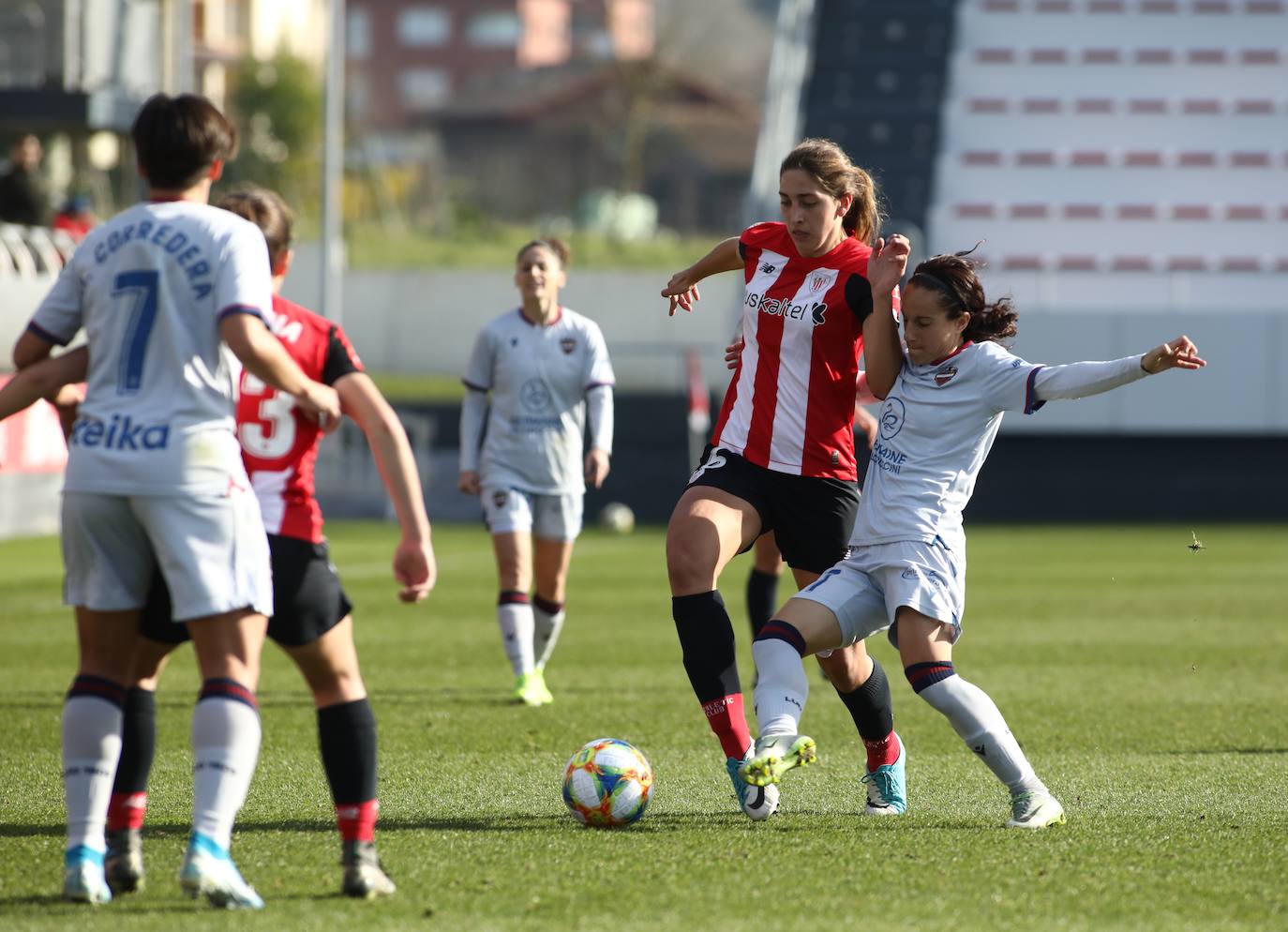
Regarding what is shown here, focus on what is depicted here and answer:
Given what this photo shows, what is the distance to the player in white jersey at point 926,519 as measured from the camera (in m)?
5.18

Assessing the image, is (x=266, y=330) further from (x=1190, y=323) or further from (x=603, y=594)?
(x=1190, y=323)

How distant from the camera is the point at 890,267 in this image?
209 inches

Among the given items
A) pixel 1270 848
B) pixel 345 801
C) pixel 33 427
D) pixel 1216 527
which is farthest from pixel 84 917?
pixel 1216 527

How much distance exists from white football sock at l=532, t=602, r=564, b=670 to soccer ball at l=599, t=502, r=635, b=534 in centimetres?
1217

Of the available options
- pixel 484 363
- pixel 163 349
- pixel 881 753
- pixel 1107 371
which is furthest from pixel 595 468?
pixel 163 349

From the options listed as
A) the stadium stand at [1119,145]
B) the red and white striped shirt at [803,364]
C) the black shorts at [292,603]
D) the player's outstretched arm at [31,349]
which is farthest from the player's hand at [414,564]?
the stadium stand at [1119,145]

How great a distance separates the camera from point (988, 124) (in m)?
29.0

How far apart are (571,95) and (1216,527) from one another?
43.8 meters

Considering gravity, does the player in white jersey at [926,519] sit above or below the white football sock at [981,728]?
above

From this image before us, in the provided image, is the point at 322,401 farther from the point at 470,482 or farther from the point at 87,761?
the point at 470,482

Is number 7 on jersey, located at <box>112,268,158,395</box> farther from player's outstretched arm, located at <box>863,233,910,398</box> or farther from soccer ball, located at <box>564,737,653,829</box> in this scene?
player's outstretched arm, located at <box>863,233,910,398</box>

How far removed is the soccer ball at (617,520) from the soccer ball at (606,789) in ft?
50.9

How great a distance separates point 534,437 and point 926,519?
3.70 m

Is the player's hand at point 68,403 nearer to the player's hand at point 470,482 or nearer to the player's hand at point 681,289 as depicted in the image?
the player's hand at point 681,289
